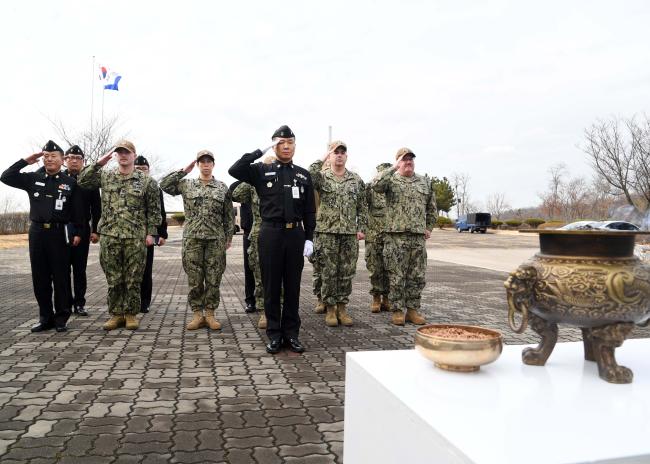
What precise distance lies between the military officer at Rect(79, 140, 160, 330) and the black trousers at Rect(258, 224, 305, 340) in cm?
166

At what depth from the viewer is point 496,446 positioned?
1.37 metres

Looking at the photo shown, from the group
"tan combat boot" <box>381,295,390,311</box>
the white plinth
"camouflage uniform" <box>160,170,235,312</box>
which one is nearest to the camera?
the white plinth

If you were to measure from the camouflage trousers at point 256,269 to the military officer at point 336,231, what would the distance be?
79 centimetres

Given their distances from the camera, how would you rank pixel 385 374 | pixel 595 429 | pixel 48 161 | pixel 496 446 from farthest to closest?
pixel 48 161
pixel 385 374
pixel 595 429
pixel 496 446

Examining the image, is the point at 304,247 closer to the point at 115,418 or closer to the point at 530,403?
the point at 115,418

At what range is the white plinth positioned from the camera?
1379 millimetres

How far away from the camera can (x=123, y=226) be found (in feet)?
17.9

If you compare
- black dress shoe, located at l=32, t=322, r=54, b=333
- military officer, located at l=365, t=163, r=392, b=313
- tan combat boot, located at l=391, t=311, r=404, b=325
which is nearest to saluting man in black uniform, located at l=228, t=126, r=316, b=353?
tan combat boot, located at l=391, t=311, r=404, b=325

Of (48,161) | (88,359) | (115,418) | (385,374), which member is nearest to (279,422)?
(115,418)

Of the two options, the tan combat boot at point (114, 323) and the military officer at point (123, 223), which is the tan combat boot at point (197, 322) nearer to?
the military officer at point (123, 223)

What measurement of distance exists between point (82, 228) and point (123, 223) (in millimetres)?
1014

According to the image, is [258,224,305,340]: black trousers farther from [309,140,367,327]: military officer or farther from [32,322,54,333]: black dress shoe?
[32,322,54,333]: black dress shoe

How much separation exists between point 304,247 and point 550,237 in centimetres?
306

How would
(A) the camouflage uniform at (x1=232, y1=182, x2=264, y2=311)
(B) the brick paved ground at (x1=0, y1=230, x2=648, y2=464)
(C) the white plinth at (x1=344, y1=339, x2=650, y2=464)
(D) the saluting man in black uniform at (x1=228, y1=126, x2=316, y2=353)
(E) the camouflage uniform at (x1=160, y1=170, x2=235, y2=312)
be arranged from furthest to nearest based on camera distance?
(A) the camouflage uniform at (x1=232, y1=182, x2=264, y2=311) < (E) the camouflage uniform at (x1=160, y1=170, x2=235, y2=312) < (D) the saluting man in black uniform at (x1=228, y1=126, x2=316, y2=353) < (B) the brick paved ground at (x1=0, y1=230, x2=648, y2=464) < (C) the white plinth at (x1=344, y1=339, x2=650, y2=464)
